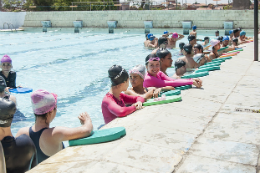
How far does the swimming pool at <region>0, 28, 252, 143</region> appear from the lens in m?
6.35

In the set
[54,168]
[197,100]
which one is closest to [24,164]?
[54,168]

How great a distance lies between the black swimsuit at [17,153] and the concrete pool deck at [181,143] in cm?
10

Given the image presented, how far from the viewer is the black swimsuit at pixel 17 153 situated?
2201 millimetres

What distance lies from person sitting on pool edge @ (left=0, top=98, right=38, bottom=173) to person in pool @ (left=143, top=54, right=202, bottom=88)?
2.70m

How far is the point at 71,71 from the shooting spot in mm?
10148

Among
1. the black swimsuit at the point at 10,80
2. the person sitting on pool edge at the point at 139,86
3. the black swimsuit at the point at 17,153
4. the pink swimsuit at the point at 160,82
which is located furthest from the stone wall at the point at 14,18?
the black swimsuit at the point at 17,153

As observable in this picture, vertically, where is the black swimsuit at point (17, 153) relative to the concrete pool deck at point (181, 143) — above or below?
above

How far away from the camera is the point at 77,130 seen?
279 centimetres

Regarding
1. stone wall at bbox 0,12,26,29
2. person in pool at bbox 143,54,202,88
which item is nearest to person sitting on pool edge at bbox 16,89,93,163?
person in pool at bbox 143,54,202,88

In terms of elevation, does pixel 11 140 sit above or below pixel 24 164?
above

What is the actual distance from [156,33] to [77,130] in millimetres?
19520

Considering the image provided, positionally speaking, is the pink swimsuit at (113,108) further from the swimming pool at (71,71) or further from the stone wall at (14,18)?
the stone wall at (14,18)

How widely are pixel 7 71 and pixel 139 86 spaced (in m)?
2.80

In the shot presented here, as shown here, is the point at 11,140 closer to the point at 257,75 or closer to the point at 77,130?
the point at 77,130
